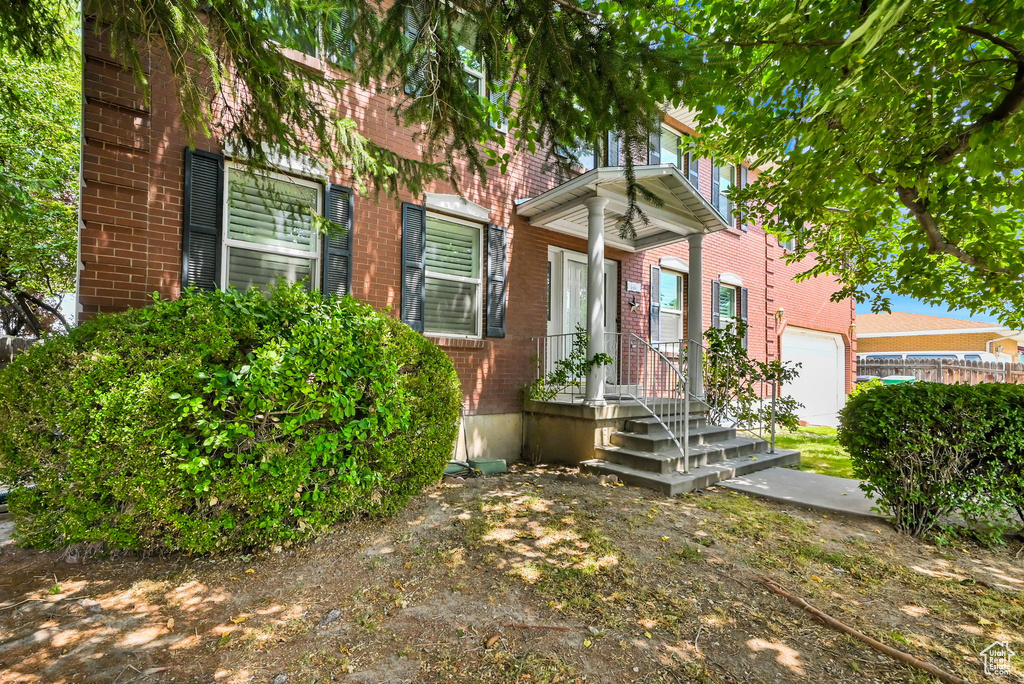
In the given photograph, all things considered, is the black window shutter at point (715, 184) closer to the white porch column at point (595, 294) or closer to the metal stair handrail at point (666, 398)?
the metal stair handrail at point (666, 398)

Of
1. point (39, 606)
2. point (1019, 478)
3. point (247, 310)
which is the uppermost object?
point (247, 310)

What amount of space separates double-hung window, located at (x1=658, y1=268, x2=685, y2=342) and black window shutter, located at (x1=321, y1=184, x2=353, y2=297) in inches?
241

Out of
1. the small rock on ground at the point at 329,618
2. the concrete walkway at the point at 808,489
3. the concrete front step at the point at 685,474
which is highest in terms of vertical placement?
the concrete front step at the point at 685,474

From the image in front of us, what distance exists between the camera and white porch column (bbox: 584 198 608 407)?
5.96 meters

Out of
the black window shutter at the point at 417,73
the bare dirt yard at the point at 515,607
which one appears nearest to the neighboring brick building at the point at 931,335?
the bare dirt yard at the point at 515,607

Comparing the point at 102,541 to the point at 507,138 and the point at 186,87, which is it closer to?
the point at 186,87

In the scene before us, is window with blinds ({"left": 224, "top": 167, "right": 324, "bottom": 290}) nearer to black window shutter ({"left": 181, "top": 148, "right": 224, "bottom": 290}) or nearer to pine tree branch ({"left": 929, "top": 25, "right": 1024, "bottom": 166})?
black window shutter ({"left": 181, "top": 148, "right": 224, "bottom": 290})

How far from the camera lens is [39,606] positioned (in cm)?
254

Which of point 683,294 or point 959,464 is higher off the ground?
point 683,294

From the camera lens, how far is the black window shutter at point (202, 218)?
4.42m

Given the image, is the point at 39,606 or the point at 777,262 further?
the point at 777,262

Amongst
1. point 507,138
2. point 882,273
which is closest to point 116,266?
point 507,138

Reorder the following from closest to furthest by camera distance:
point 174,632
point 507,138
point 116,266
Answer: point 174,632 → point 116,266 → point 507,138

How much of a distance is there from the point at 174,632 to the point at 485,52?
11.6ft
